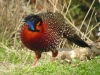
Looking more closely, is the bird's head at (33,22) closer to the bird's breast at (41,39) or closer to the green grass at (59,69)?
the bird's breast at (41,39)

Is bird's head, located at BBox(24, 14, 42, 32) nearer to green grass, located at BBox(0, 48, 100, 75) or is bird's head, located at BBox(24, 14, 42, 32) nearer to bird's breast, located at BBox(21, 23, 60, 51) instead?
bird's breast, located at BBox(21, 23, 60, 51)

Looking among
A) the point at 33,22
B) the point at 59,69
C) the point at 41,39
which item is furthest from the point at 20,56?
the point at 59,69

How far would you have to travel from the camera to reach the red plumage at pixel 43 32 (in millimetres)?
8133

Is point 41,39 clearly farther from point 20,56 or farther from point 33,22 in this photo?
point 20,56

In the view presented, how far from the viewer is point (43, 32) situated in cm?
830

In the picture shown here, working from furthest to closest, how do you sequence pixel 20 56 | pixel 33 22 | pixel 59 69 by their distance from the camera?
pixel 20 56, pixel 33 22, pixel 59 69

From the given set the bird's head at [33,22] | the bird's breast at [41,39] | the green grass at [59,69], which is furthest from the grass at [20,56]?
the bird's head at [33,22]

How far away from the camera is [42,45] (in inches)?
331

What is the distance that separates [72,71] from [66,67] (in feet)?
0.50

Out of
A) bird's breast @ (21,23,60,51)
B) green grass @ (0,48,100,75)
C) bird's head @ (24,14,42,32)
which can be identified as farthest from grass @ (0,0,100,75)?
bird's head @ (24,14,42,32)

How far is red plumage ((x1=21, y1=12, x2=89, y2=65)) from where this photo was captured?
8133mm

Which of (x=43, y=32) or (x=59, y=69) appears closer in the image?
(x=59, y=69)

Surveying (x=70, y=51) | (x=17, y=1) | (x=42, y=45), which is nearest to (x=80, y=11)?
(x=17, y=1)

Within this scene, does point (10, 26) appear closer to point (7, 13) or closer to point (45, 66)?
point (7, 13)
